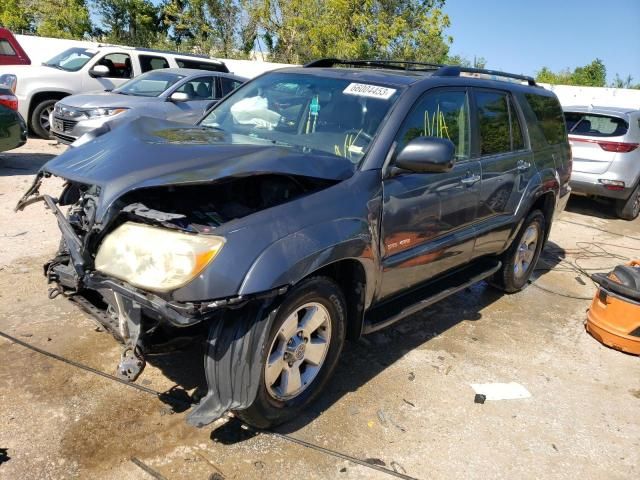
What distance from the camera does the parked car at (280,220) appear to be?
2.51 metres

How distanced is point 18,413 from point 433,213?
267cm

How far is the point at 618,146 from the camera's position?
887 cm

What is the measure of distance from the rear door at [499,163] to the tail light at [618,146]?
493 cm

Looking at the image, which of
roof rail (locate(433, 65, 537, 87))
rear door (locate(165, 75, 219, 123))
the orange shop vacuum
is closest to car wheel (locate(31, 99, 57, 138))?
rear door (locate(165, 75, 219, 123))

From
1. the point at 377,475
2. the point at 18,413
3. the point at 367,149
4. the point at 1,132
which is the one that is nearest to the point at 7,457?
the point at 18,413

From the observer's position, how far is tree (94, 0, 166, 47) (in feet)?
95.1

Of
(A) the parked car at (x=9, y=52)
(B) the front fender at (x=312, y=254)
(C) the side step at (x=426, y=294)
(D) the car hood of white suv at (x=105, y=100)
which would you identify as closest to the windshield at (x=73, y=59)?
(A) the parked car at (x=9, y=52)

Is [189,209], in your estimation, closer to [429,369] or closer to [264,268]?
[264,268]

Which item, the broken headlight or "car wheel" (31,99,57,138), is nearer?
the broken headlight

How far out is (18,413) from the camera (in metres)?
2.90

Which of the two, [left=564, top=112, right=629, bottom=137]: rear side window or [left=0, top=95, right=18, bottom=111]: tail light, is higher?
[left=564, top=112, right=629, bottom=137]: rear side window

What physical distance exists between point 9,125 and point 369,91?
6.82 m

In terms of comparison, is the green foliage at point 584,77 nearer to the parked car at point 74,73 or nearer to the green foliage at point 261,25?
the green foliage at point 261,25

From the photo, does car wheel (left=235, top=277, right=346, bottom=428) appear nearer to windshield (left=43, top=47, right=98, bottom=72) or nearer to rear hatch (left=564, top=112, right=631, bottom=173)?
rear hatch (left=564, top=112, right=631, bottom=173)
